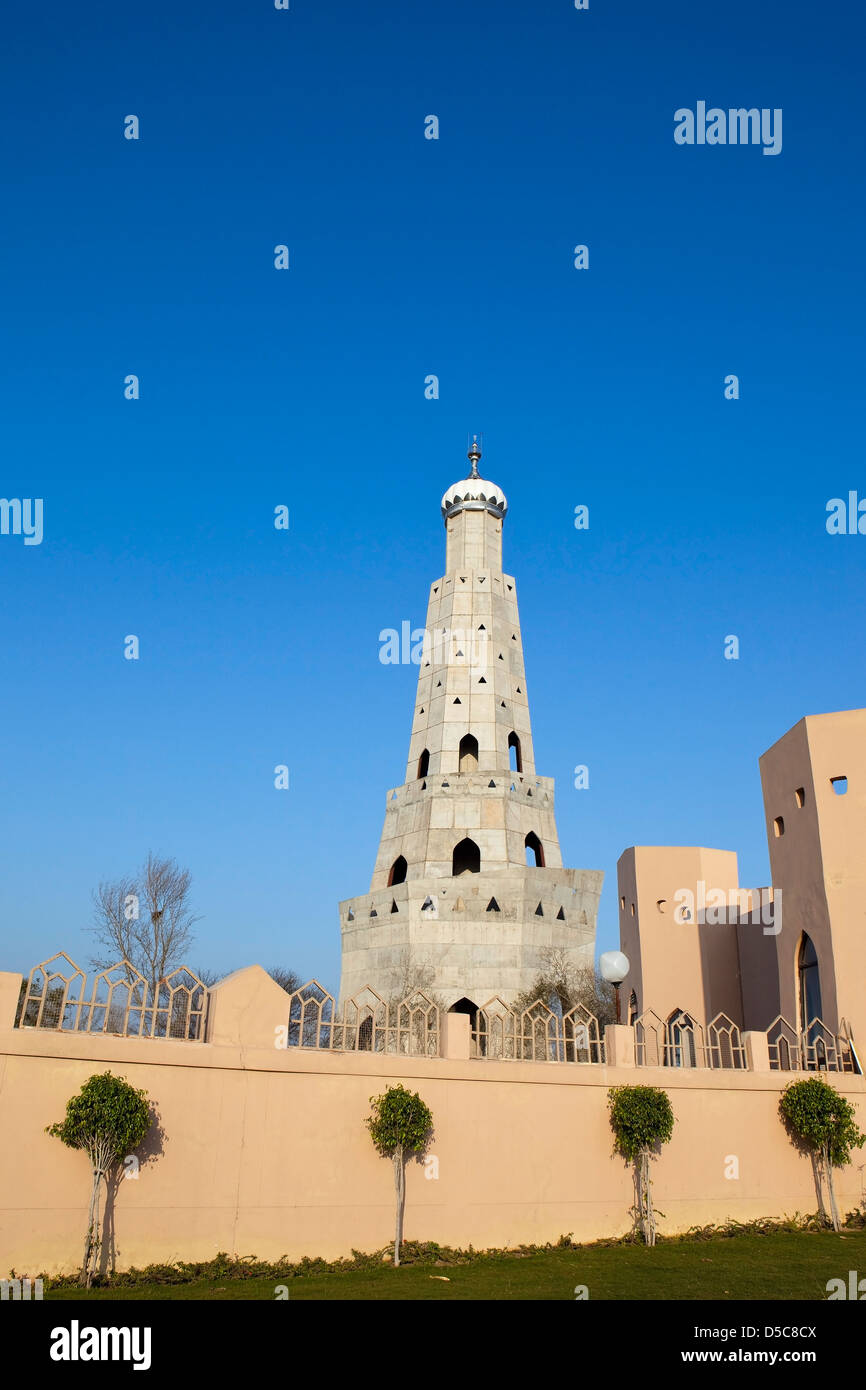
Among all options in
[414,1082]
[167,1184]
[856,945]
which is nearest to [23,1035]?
[167,1184]

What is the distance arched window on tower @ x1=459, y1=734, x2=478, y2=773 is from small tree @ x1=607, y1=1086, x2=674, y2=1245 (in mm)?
25148

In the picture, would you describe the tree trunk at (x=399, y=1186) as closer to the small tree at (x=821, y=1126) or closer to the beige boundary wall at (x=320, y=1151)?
the beige boundary wall at (x=320, y=1151)

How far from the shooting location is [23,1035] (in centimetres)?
1043

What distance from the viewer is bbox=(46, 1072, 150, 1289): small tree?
1023cm

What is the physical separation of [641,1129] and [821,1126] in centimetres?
361

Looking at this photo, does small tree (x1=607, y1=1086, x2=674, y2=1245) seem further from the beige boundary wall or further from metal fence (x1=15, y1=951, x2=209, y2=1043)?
metal fence (x1=15, y1=951, x2=209, y2=1043)

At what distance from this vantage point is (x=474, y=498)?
42906mm

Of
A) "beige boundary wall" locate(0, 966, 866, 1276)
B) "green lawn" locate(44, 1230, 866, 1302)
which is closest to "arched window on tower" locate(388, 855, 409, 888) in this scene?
"beige boundary wall" locate(0, 966, 866, 1276)

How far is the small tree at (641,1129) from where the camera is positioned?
13.7m

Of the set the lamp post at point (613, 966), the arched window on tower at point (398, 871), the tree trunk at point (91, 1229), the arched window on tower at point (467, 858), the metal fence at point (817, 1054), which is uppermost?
the arched window on tower at point (467, 858)

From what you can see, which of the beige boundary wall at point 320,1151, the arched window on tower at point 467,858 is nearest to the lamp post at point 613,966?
the beige boundary wall at point 320,1151

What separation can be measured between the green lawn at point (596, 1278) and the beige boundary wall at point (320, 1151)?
1.90 feet
